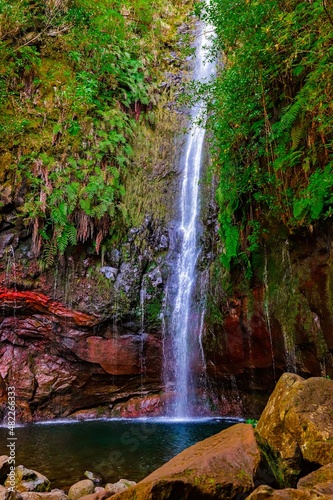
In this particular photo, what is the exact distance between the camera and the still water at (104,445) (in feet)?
19.5

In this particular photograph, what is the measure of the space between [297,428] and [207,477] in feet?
4.16

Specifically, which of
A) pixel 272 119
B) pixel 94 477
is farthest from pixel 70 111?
pixel 94 477

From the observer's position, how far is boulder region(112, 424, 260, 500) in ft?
10.1

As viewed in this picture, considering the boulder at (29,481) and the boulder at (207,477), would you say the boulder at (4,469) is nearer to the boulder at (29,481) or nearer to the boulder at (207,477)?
the boulder at (29,481)

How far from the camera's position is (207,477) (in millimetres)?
3150

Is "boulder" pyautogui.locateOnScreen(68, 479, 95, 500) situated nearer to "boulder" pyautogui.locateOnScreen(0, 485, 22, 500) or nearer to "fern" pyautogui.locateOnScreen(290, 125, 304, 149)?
"boulder" pyautogui.locateOnScreen(0, 485, 22, 500)

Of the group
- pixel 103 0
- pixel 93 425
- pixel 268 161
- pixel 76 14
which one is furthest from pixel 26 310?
pixel 103 0

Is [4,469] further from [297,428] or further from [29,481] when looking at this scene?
[297,428]

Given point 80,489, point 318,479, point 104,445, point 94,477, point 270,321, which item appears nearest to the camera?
point 318,479

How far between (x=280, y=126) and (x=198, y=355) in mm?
6400

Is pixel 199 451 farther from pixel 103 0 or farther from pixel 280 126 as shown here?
pixel 103 0

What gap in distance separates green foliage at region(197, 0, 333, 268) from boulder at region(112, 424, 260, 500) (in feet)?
12.6

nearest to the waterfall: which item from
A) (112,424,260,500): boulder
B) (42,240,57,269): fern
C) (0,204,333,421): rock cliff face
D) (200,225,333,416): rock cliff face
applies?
(0,204,333,421): rock cliff face

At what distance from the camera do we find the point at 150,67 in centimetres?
1448
